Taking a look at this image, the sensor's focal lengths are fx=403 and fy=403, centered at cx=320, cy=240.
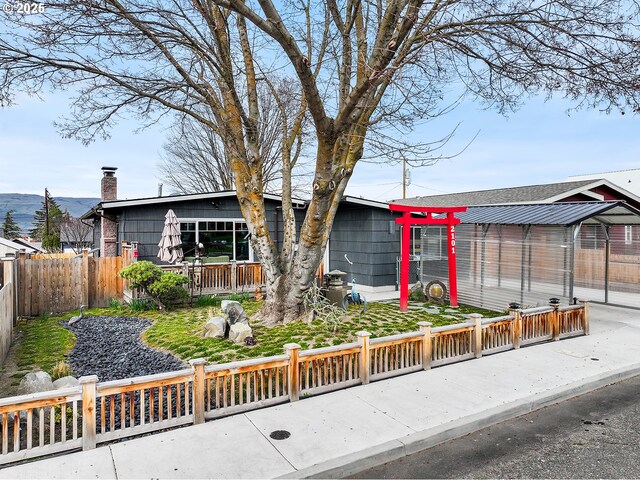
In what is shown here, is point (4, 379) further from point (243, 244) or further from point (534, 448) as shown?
point (243, 244)

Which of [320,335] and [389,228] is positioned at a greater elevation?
[389,228]

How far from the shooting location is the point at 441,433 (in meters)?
4.22

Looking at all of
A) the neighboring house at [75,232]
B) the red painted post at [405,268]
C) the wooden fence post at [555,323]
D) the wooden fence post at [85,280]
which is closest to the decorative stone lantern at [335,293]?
the red painted post at [405,268]

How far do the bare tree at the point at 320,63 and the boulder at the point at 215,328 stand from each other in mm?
1179

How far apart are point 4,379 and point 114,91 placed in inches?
246

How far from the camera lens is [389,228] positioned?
14.0m

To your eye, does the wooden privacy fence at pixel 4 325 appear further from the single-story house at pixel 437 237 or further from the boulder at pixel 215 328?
the single-story house at pixel 437 237

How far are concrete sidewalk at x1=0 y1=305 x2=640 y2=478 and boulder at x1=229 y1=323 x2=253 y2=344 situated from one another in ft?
8.56

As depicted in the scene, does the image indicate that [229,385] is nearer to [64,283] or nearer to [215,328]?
[215,328]

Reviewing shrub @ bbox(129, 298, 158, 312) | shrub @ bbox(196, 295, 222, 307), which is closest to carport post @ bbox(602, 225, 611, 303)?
shrub @ bbox(196, 295, 222, 307)

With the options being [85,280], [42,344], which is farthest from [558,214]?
[85,280]

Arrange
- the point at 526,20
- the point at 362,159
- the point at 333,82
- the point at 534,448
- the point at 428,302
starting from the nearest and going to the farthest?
1. the point at 534,448
2. the point at 526,20
3. the point at 362,159
4. the point at 333,82
5. the point at 428,302

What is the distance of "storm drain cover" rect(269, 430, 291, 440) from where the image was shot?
407 centimetres

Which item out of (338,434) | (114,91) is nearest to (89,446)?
(338,434)
